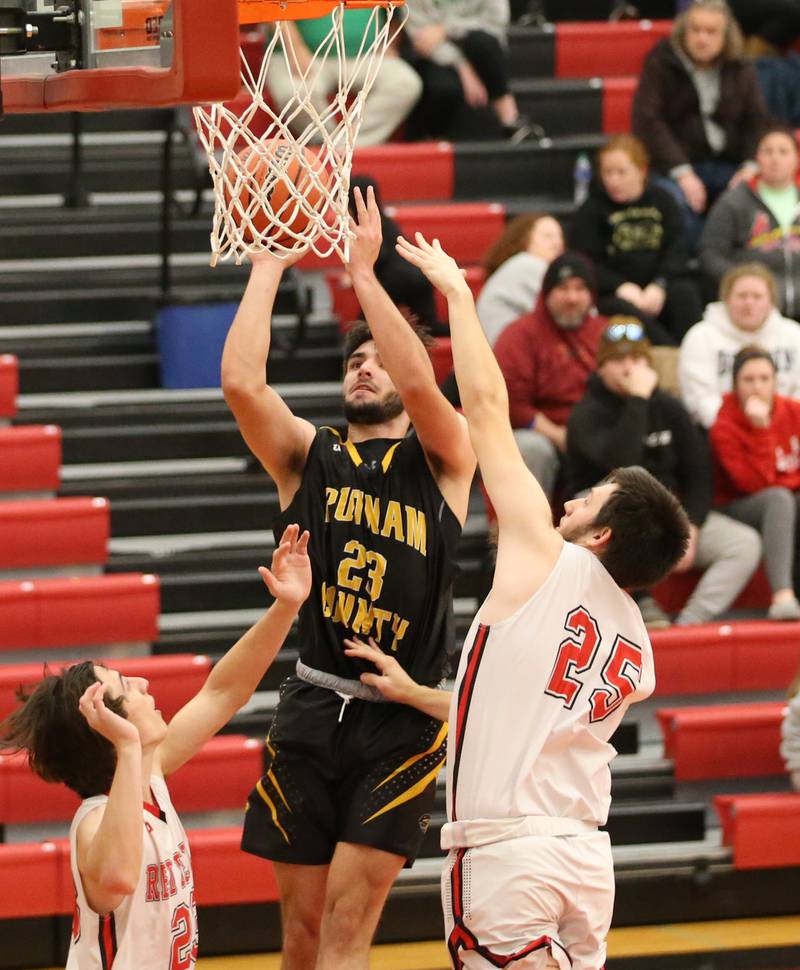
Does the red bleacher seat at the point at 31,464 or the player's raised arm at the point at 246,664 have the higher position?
the player's raised arm at the point at 246,664

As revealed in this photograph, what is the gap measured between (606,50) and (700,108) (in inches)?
54.4

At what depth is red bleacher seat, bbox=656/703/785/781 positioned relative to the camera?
257 inches

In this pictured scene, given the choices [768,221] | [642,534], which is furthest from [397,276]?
[642,534]

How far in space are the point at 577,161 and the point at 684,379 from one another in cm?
195

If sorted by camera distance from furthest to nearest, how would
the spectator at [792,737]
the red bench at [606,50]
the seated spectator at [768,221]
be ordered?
1. the red bench at [606,50]
2. the seated spectator at [768,221]
3. the spectator at [792,737]

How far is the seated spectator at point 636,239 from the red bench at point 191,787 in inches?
112

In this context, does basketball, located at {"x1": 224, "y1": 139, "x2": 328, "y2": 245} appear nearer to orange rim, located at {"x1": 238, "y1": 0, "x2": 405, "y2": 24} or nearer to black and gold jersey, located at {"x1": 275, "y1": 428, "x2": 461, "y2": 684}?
orange rim, located at {"x1": 238, "y1": 0, "x2": 405, "y2": 24}

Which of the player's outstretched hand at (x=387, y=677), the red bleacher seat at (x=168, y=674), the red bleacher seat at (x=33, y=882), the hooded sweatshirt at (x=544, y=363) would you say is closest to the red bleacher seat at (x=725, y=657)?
the hooded sweatshirt at (x=544, y=363)

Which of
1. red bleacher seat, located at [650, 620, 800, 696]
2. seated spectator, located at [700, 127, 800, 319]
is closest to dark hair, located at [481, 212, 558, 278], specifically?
seated spectator, located at [700, 127, 800, 319]

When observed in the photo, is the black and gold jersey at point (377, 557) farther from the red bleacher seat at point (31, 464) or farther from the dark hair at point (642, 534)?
the red bleacher seat at point (31, 464)

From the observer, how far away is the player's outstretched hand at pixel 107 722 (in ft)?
10.8

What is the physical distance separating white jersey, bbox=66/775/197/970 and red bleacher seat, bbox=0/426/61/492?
3.74 meters

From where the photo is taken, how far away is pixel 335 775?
4242mm

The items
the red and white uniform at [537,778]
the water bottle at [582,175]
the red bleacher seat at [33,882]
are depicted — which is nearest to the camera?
the red and white uniform at [537,778]
